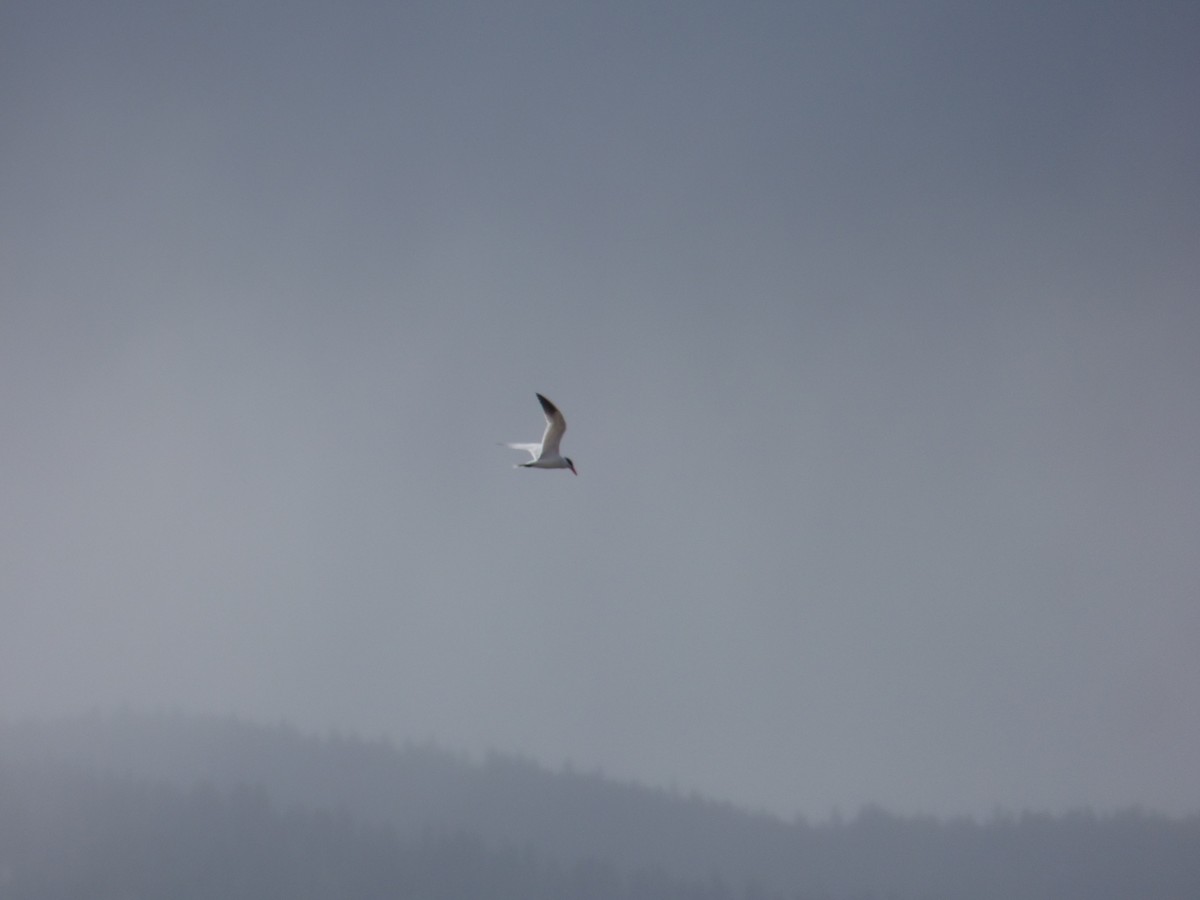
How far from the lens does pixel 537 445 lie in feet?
133

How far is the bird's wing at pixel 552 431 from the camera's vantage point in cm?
3919

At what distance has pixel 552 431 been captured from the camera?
1565 inches

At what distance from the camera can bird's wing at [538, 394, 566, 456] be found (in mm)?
39188
